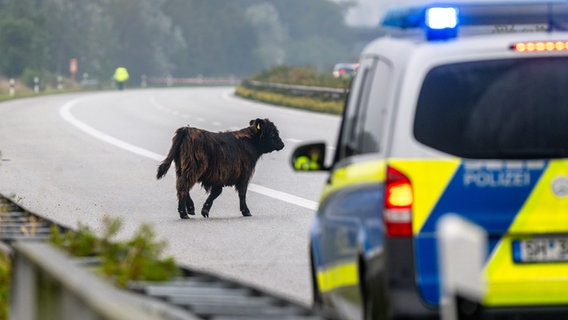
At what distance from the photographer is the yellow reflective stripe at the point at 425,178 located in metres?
6.57

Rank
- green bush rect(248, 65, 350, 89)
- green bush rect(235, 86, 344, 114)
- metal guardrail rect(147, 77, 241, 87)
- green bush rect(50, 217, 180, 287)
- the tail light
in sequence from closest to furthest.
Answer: green bush rect(50, 217, 180, 287) < the tail light < green bush rect(235, 86, 344, 114) < green bush rect(248, 65, 350, 89) < metal guardrail rect(147, 77, 241, 87)

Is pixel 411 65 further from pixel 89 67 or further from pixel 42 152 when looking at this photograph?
pixel 89 67

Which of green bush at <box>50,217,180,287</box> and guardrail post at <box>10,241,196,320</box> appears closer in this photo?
guardrail post at <box>10,241,196,320</box>

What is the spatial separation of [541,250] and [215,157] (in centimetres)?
1024

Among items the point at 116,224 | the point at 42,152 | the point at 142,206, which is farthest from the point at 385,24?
the point at 42,152

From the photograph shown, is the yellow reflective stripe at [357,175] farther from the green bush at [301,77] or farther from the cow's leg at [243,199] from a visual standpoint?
the green bush at [301,77]

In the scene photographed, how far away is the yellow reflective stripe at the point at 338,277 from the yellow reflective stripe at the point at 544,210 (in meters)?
0.73

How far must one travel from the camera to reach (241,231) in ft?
50.7

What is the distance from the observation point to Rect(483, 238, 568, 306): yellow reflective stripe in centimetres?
660

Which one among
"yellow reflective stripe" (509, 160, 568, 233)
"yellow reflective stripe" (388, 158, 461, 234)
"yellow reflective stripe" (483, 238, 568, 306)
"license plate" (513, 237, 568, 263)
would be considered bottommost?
"yellow reflective stripe" (483, 238, 568, 306)

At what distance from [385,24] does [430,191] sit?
5.25 feet

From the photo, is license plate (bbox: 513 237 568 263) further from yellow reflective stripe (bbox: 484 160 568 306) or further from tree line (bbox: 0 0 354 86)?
tree line (bbox: 0 0 354 86)

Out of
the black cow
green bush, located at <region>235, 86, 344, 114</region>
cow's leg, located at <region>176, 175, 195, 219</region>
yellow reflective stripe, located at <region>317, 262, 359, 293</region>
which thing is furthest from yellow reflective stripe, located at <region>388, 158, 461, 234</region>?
green bush, located at <region>235, 86, 344, 114</region>

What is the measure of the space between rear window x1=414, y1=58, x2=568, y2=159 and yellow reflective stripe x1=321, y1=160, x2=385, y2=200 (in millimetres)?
210
